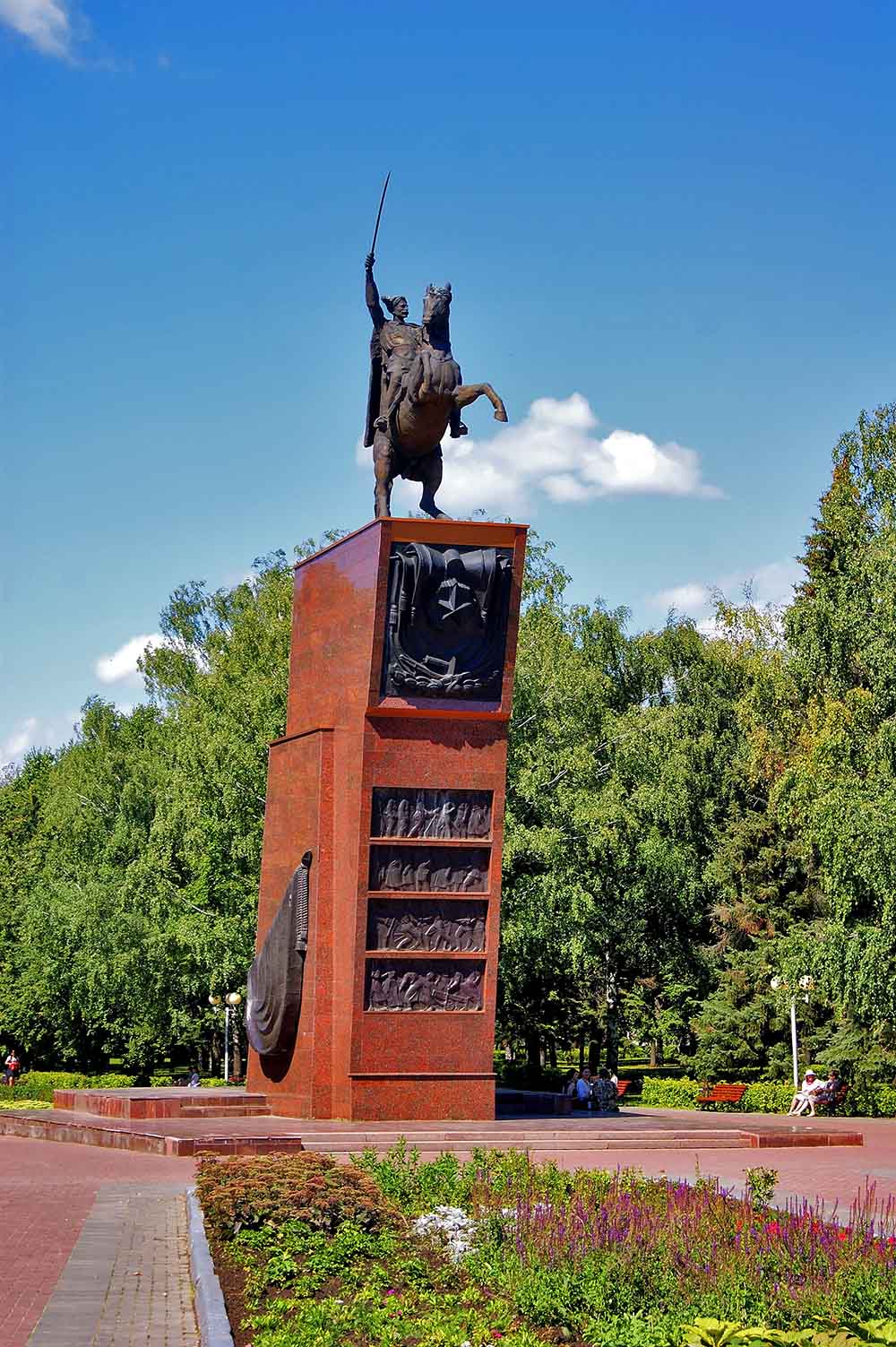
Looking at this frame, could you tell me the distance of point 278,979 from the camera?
16516 mm

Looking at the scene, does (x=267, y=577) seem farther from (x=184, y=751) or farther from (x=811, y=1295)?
(x=811, y=1295)

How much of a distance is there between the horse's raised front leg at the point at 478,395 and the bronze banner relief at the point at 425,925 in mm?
4938

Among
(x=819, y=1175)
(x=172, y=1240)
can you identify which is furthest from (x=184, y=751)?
(x=172, y=1240)

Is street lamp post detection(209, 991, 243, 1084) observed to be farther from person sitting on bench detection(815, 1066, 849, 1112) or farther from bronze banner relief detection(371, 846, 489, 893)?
bronze banner relief detection(371, 846, 489, 893)

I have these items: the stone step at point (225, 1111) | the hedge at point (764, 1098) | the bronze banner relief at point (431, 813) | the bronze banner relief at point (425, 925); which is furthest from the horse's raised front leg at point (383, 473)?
the hedge at point (764, 1098)

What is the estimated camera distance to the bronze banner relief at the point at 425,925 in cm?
1584

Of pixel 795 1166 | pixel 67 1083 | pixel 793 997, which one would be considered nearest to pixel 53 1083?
pixel 67 1083

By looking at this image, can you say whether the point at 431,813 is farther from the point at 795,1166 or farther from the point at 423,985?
the point at 795,1166

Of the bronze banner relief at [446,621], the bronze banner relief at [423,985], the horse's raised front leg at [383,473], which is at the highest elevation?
the horse's raised front leg at [383,473]

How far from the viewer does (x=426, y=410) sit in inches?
670

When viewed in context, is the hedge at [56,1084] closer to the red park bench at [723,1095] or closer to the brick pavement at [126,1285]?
the red park bench at [723,1095]

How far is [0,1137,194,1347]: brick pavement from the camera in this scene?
7652 mm

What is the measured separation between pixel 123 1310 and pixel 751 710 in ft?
72.9

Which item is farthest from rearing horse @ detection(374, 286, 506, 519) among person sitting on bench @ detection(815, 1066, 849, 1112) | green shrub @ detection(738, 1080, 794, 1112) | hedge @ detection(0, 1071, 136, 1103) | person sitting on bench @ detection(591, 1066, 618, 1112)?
green shrub @ detection(738, 1080, 794, 1112)
